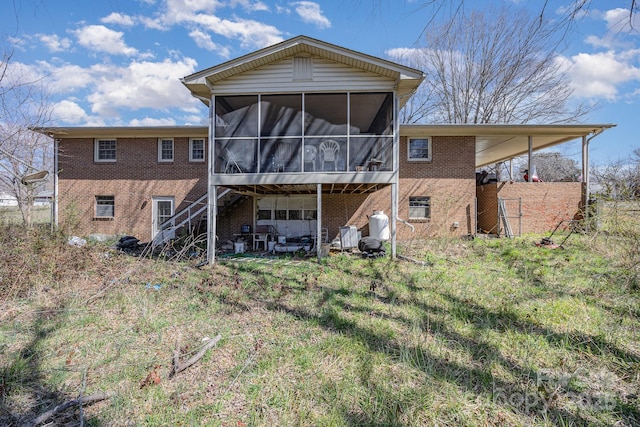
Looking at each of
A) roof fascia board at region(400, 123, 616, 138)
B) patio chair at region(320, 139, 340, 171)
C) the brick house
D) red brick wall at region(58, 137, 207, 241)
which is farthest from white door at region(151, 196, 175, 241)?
roof fascia board at region(400, 123, 616, 138)

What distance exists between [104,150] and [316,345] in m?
14.4

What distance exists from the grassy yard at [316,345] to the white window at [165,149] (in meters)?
7.78

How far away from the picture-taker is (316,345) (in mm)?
3646

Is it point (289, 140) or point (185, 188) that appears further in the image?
point (185, 188)

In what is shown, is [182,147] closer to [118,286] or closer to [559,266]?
[118,286]

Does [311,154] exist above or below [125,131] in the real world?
below

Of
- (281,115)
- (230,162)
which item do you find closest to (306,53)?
(281,115)

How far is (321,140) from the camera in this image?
348 inches

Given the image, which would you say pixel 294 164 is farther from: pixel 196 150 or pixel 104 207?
pixel 104 207

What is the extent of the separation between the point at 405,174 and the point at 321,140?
529 centimetres

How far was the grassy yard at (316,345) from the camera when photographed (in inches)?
102

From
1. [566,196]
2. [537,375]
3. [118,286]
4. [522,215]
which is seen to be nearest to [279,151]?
[118,286]

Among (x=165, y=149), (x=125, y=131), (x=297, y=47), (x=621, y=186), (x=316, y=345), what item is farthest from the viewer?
(x=165, y=149)

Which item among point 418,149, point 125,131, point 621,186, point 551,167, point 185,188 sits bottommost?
point 621,186
